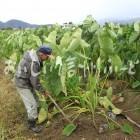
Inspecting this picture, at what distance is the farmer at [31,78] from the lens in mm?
5781

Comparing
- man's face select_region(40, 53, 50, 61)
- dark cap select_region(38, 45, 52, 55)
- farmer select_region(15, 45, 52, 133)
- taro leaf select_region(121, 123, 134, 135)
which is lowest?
taro leaf select_region(121, 123, 134, 135)

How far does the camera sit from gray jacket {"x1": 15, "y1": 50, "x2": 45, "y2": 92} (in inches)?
228

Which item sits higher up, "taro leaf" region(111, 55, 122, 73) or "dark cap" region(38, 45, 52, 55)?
"dark cap" region(38, 45, 52, 55)

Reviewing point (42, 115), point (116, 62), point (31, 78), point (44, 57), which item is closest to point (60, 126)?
point (42, 115)

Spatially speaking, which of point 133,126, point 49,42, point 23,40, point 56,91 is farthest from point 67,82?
point 23,40

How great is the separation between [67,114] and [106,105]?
57 centimetres

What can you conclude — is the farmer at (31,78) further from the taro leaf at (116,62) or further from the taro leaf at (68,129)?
the taro leaf at (116,62)

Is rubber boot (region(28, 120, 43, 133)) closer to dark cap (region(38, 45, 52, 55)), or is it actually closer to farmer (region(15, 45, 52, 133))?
farmer (region(15, 45, 52, 133))

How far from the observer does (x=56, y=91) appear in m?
5.95

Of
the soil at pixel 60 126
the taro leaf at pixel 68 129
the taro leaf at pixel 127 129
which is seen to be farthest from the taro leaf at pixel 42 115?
the taro leaf at pixel 127 129

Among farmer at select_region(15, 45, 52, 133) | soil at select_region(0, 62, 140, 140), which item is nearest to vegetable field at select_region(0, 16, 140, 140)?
soil at select_region(0, 62, 140, 140)

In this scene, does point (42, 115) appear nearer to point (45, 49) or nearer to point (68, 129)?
Answer: point (68, 129)

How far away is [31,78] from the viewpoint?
19.3 ft

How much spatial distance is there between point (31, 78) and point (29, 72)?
11cm
